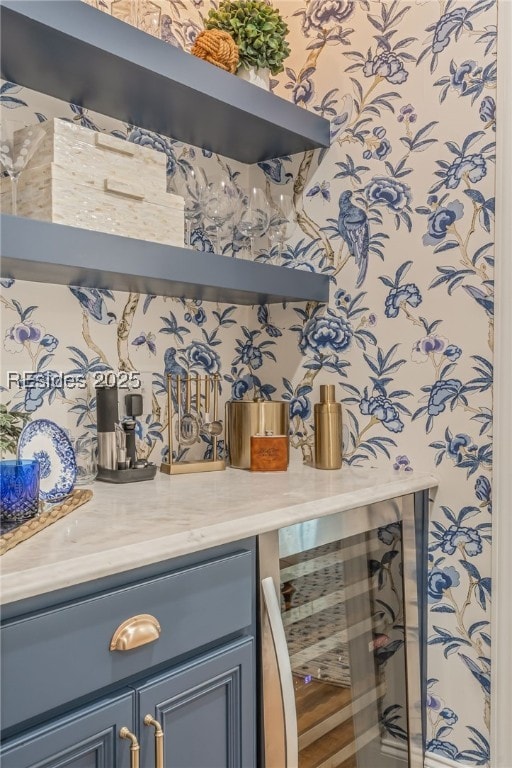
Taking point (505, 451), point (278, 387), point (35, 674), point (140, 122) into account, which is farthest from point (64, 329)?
point (505, 451)

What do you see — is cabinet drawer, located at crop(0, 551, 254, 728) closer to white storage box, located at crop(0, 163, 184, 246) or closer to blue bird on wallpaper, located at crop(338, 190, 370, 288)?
white storage box, located at crop(0, 163, 184, 246)

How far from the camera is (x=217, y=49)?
1596 millimetres

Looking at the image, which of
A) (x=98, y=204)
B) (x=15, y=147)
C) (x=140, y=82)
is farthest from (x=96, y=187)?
(x=140, y=82)

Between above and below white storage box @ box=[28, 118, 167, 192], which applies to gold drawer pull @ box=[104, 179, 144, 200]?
below

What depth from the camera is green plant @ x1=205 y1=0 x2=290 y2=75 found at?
66.6 inches

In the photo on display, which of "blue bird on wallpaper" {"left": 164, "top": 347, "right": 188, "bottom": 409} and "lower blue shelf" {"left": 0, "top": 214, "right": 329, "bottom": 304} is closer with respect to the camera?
"lower blue shelf" {"left": 0, "top": 214, "right": 329, "bottom": 304}

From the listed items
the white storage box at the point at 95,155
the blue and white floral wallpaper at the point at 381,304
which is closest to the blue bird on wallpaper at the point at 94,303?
the blue and white floral wallpaper at the point at 381,304

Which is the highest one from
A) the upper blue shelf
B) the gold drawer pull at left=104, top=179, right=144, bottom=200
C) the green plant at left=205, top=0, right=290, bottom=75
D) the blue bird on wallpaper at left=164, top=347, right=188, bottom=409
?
the green plant at left=205, top=0, right=290, bottom=75

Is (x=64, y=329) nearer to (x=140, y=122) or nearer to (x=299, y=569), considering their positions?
(x=140, y=122)

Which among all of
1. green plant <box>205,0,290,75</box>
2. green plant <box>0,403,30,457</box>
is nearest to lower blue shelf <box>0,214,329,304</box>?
green plant <box>0,403,30,457</box>

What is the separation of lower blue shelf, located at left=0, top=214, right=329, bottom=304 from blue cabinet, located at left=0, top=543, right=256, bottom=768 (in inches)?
23.7

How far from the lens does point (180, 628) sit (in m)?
1.04

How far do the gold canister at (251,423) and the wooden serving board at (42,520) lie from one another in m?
0.53

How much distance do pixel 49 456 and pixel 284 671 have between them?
0.63m
